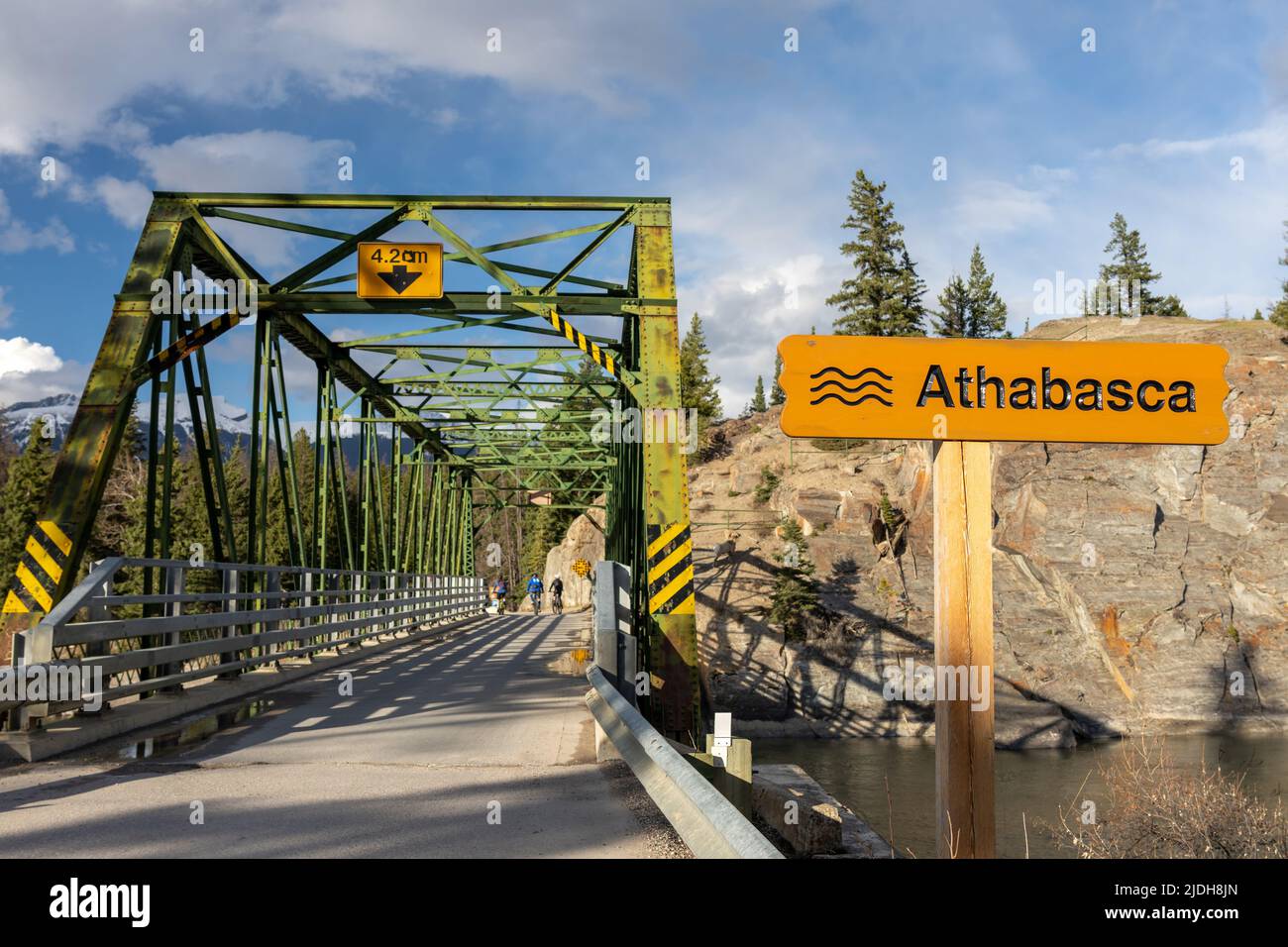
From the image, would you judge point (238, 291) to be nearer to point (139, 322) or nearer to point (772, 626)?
point (139, 322)

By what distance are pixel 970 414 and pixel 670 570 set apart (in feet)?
18.3

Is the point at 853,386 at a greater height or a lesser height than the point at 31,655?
greater

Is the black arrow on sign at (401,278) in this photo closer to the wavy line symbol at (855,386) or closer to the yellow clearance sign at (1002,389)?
the yellow clearance sign at (1002,389)

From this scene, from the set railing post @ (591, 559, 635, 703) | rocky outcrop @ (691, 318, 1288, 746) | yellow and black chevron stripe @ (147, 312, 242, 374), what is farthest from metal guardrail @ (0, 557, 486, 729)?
rocky outcrop @ (691, 318, 1288, 746)

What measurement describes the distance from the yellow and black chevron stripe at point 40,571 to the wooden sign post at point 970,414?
7.20 m

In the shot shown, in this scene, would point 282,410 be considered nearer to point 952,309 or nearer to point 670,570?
point 670,570

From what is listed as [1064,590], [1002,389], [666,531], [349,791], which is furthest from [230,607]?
[1064,590]

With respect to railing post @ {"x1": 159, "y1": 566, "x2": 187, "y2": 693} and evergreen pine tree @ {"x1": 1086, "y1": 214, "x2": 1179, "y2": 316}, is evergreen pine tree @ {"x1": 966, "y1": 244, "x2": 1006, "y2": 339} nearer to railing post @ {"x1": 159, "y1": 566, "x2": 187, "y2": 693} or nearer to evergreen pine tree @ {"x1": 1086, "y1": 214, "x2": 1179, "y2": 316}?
evergreen pine tree @ {"x1": 1086, "y1": 214, "x2": 1179, "y2": 316}

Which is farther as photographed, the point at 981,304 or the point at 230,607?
the point at 981,304

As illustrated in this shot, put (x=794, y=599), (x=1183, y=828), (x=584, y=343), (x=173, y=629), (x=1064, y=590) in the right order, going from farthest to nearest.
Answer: (x=1064, y=590)
(x=794, y=599)
(x=584, y=343)
(x=1183, y=828)
(x=173, y=629)

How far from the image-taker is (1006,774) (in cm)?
2473

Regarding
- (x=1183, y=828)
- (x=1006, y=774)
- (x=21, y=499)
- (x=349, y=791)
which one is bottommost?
(x=1006, y=774)

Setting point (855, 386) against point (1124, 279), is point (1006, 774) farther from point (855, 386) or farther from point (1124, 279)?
point (1124, 279)

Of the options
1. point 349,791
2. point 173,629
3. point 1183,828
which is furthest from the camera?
point 1183,828
